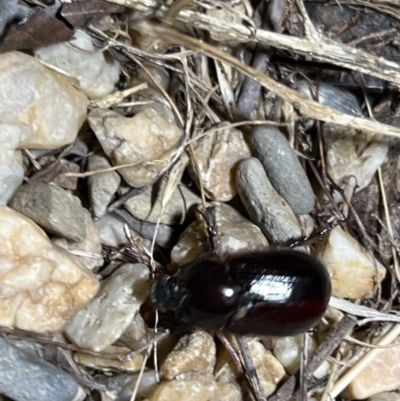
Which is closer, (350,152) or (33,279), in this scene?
(33,279)

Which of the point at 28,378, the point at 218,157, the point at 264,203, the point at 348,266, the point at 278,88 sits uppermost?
the point at 278,88

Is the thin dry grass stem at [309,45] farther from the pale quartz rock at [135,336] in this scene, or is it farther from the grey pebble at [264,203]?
the pale quartz rock at [135,336]

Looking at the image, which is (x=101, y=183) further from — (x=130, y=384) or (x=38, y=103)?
(x=130, y=384)

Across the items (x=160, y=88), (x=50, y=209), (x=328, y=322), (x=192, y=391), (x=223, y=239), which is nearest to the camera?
(x=50, y=209)

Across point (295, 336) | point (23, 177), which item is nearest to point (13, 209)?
point (23, 177)

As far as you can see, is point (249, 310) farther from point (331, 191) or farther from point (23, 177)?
point (23, 177)

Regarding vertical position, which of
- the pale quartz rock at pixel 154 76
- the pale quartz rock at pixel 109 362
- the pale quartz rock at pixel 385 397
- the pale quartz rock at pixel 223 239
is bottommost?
the pale quartz rock at pixel 385 397

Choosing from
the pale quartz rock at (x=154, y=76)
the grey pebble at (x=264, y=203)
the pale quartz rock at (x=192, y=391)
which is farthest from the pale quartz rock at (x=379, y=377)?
the pale quartz rock at (x=154, y=76)

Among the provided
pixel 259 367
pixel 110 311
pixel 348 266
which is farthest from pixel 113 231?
pixel 348 266
